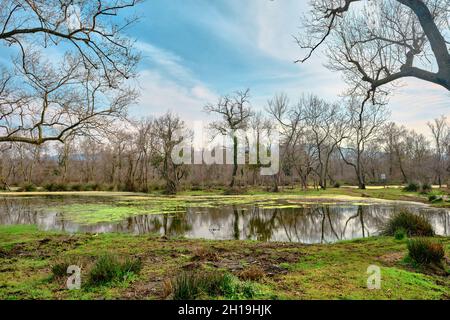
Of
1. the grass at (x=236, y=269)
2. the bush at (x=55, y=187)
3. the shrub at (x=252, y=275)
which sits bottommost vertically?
the grass at (x=236, y=269)

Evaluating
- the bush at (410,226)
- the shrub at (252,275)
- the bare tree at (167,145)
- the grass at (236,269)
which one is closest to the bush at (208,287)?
the grass at (236,269)

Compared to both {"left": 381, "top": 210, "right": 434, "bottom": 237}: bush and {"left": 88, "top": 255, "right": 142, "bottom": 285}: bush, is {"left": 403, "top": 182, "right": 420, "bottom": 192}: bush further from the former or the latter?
{"left": 88, "top": 255, "right": 142, "bottom": 285}: bush

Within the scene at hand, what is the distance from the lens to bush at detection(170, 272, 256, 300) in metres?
4.29

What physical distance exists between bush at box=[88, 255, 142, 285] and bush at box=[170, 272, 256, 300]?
1252mm

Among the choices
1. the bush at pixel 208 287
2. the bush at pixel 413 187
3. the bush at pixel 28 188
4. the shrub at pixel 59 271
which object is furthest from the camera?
the bush at pixel 28 188

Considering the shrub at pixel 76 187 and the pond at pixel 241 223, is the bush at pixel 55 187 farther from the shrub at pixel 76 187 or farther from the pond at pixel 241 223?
the pond at pixel 241 223

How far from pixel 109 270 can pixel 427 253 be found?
5899mm

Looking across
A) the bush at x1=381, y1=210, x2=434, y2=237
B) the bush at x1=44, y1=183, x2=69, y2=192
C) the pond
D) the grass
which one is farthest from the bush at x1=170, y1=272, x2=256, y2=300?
the bush at x1=44, y1=183, x2=69, y2=192

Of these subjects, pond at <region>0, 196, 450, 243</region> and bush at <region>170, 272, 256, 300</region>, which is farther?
pond at <region>0, 196, 450, 243</region>

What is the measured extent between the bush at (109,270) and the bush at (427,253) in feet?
17.5

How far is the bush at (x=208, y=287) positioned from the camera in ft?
14.1

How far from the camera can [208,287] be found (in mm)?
4492

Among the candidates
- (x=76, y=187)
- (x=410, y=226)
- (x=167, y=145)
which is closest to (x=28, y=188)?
(x=76, y=187)
